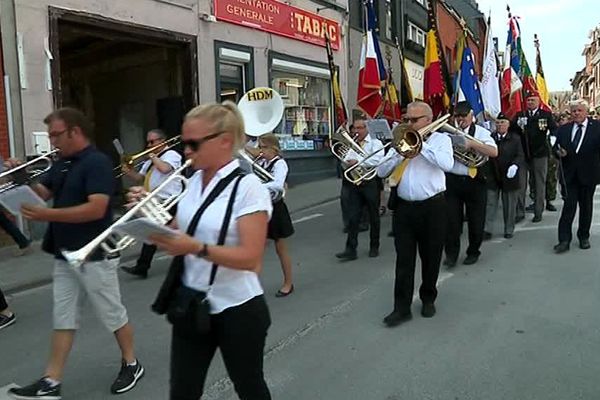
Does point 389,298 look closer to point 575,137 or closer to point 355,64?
point 575,137

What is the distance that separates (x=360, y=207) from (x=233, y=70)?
7.26 m

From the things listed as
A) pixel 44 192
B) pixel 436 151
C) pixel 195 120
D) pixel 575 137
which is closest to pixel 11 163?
pixel 44 192

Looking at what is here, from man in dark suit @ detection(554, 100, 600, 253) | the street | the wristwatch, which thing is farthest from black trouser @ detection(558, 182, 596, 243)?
the wristwatch

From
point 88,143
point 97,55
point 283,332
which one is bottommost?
point 283,332

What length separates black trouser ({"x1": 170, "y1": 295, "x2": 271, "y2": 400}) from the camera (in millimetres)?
2381

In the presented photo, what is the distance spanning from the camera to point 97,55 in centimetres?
1448

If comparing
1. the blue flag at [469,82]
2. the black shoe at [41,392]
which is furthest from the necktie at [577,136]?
the black shoe at [41,392]

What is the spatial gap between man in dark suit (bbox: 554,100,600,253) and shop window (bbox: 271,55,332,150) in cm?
842

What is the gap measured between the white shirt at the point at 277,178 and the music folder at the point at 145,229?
3.32 m

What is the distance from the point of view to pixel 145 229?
6.82 feet

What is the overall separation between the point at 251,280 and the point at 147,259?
458 cm

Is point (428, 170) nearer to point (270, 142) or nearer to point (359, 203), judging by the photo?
point (270, 142)

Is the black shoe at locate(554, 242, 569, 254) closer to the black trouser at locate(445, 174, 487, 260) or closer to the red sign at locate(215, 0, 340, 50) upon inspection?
the black trouser at locate(445, 174, 487, 260)

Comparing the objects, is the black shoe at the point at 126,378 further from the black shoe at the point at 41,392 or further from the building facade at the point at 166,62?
the building facade at the point at 166,62
